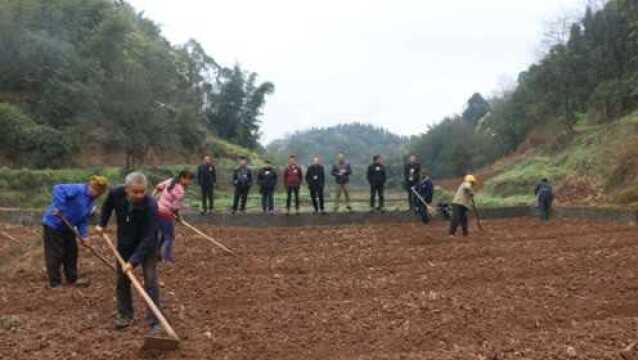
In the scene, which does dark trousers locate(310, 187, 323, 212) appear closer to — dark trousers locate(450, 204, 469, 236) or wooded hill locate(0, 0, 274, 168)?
dark trousers locate(450, 204, 469, 236)

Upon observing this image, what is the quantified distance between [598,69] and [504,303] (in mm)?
40240

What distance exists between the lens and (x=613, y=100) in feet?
143

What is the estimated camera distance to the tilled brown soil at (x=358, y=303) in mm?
7789

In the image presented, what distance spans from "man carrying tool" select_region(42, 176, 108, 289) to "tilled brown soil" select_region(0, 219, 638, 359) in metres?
0.49

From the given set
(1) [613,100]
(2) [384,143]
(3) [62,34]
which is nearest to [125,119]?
(3) [62,34]

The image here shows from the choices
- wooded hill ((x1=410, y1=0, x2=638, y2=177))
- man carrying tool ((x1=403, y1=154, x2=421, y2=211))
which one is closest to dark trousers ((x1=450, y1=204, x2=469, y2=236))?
man carrying tool ((x1=403, y1=154, x2=421, y2=211))

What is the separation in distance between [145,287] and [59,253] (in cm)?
288

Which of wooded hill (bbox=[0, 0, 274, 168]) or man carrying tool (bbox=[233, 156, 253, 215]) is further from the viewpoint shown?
wooded hill (bbox=[0, 0, 274, 168])

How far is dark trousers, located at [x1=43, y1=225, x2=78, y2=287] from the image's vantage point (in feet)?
36.2

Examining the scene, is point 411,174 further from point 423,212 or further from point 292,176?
point 292,176

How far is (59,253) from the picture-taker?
438 inches

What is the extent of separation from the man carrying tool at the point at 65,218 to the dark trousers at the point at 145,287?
7.55 ft

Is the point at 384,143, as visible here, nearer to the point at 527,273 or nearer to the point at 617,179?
the point at 617,179

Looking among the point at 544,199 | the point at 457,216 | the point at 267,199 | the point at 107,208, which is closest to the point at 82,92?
the point at 267,199
